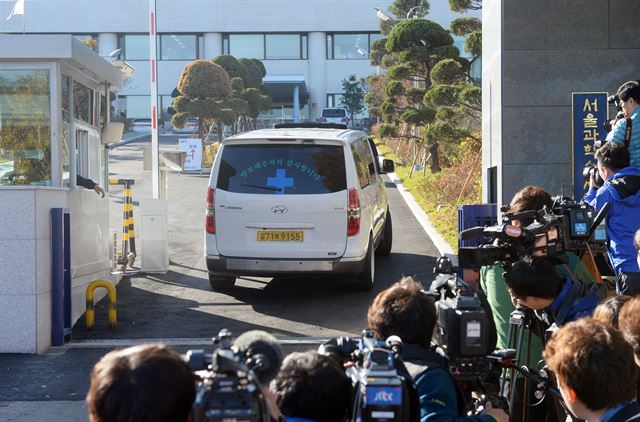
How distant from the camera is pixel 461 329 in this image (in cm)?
A: 378

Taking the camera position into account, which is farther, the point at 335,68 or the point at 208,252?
the point at 335,68

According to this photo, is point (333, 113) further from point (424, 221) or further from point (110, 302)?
point (110, 302)

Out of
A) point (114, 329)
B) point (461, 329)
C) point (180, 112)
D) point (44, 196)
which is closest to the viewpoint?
point (461, 329)

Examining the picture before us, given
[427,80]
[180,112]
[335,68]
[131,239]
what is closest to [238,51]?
[335,68]

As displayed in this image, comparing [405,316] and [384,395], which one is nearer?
[384,395]

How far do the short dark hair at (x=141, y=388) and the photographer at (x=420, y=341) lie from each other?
41.0 inches

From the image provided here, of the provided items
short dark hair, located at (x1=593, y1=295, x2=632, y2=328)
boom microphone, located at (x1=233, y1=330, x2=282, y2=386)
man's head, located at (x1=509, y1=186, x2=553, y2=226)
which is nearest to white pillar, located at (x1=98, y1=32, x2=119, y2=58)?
man's head, located at (x1=509, y1=186, x2=553, y2=226)

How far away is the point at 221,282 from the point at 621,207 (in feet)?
21.8

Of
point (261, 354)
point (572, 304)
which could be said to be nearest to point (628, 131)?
point (572, 304)

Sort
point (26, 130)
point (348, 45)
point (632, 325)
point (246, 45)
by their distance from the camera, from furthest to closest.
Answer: point (348, 45) < point (246, 45) < point (26, 130) < point (632, 325)

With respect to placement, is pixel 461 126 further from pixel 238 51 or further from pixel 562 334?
pixel 238 51

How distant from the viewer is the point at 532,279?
4.65 meters

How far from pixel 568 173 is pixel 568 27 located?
1.72m

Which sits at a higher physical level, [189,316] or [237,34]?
[237,34]
